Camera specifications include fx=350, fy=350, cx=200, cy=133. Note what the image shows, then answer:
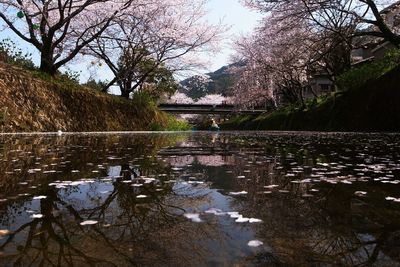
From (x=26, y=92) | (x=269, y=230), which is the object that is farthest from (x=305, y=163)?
(x=26, y=92)

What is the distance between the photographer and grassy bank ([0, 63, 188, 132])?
600 inches

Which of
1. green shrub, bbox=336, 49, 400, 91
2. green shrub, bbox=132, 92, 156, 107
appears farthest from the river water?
green shrub, bbox=132, 92, 156, 107

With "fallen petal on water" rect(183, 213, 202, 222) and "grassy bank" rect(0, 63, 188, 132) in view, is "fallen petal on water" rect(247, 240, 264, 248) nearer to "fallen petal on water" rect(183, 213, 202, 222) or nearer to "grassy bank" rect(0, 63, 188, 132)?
"fallen petal on water" rect(183, 213, 202, 222)

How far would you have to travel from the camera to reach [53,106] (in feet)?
A: 57.7

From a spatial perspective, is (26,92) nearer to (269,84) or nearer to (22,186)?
(22,186)

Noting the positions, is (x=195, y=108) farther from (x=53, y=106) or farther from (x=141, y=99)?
(x=53, y=106)

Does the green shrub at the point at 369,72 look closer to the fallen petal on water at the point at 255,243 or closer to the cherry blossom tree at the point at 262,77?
the cherry blossom tree at the point at 262,77

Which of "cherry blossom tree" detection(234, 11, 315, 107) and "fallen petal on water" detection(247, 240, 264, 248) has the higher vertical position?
"cherry blossom tree" detection(234, 11, 315, 107)

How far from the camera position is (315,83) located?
6406cm

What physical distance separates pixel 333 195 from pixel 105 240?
2.24m

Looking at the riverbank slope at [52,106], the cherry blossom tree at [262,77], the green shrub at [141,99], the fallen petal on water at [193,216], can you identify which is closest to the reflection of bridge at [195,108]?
the cherry blossom tree at [262,77]

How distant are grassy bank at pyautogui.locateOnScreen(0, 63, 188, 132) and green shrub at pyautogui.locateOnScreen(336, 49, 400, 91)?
48.4 ft

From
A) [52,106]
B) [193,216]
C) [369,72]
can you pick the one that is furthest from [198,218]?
[369,72]

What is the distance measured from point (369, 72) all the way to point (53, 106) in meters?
17.6
